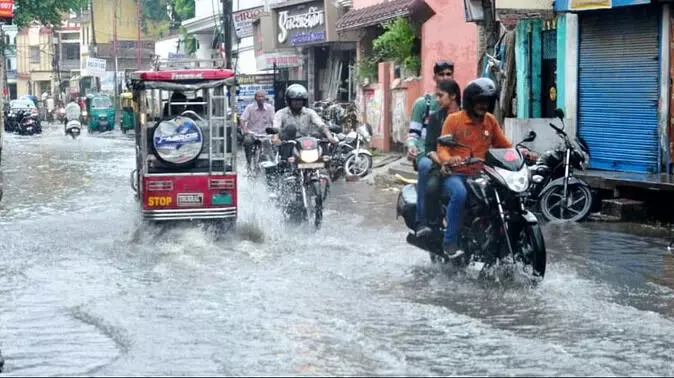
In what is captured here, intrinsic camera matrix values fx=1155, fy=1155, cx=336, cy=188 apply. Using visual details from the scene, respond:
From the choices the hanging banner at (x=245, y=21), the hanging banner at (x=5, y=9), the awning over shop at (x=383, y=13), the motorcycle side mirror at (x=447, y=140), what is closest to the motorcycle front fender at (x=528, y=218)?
the motorcycle side mirror at (x=447, y=140)

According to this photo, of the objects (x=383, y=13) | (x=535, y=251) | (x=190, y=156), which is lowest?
(x=535, y=251)

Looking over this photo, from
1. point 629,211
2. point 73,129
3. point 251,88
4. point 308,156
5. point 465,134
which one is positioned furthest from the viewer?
point 73,129

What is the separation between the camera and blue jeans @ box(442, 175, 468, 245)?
30.6 feet

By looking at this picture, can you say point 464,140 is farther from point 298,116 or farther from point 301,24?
point 301,24

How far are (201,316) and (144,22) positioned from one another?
70.6 metres

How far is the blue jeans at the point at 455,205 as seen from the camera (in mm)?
9320

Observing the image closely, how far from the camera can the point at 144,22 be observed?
252 feet

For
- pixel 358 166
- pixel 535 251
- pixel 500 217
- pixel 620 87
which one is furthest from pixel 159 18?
pixel 535 251

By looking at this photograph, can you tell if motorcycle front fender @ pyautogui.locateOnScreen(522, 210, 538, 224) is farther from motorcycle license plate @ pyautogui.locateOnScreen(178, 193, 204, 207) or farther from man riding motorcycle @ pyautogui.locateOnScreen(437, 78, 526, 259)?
motorcycle license plate @ pyautogui.locateOnScreen(178, 193, 204, 207)

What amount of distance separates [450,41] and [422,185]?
15714mm

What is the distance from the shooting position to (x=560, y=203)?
1478 centimetres

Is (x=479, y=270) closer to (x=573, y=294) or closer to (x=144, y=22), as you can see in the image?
(x=573, y=294)

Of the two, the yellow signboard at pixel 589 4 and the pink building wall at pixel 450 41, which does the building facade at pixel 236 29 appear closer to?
the pink building wall at pixel 450 41

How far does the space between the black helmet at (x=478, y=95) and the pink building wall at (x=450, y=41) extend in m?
14.7
